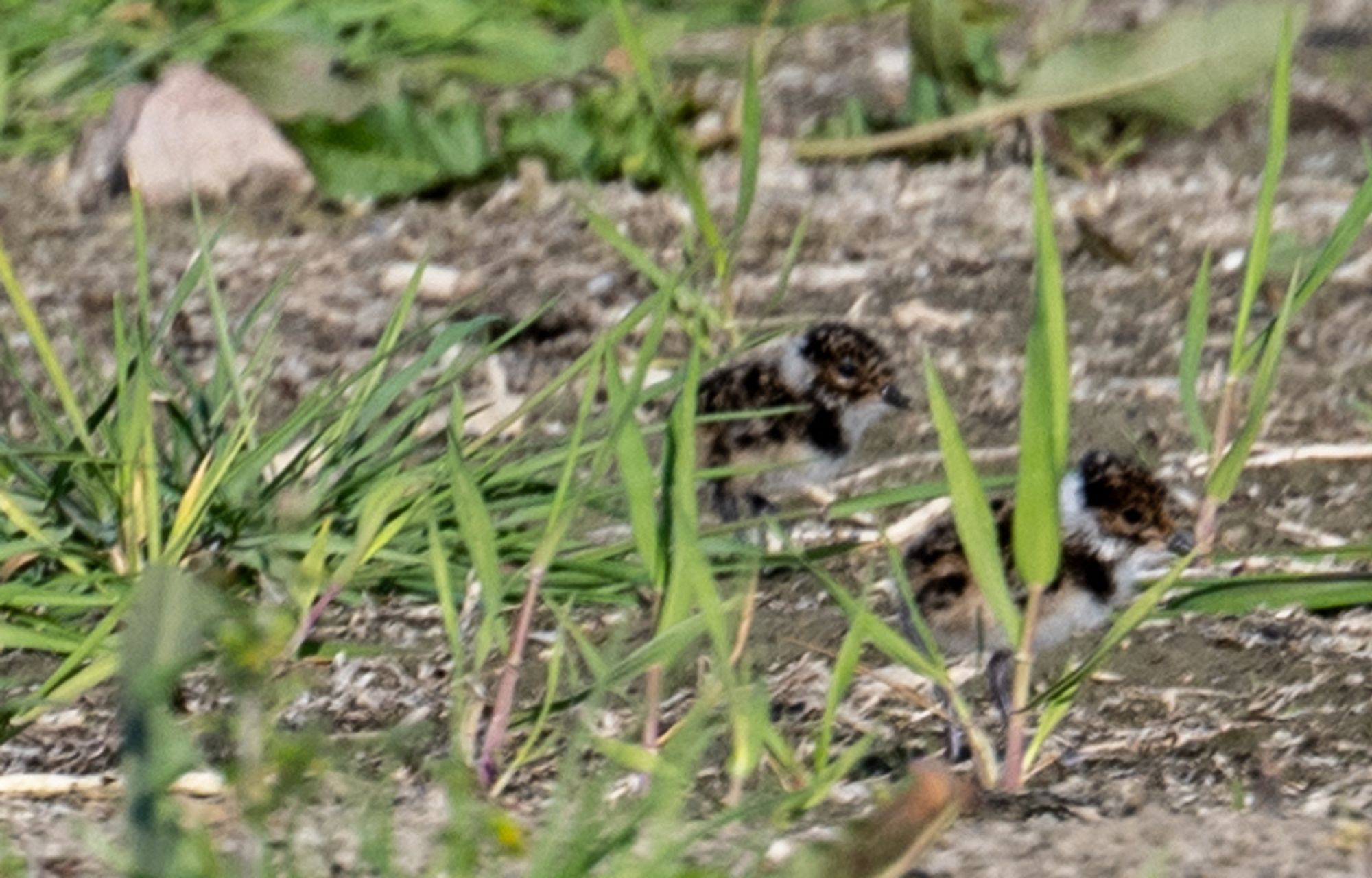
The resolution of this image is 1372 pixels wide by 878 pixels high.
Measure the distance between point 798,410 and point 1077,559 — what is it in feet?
2.34

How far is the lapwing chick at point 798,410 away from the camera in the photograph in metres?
4.70

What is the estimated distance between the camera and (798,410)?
15.1 feet

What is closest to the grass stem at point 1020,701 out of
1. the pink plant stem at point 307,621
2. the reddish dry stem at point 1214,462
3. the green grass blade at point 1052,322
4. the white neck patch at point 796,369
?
the green grass blade at point 1052,322

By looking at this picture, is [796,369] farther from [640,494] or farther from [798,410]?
[640,494]

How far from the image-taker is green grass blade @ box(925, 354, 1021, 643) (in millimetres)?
3234

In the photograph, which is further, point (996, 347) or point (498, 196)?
point (498, 196)

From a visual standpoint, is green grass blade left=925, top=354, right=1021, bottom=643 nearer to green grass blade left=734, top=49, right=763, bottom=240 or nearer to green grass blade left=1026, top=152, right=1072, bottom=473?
green grass blade left=1026, top=152, right=1072, bottom=473

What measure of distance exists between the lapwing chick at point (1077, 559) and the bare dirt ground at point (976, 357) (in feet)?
0.43

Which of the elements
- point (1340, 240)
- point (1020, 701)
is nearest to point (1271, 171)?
point (1340, 240)

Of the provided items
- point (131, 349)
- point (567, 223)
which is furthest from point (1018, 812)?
point (567, 223)

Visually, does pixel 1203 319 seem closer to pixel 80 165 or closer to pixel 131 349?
pixel 131 349

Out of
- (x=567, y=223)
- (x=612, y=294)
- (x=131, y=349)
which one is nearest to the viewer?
(x=131, y=349)

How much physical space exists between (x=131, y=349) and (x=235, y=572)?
1.82 feet

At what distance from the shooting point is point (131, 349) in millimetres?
4332
